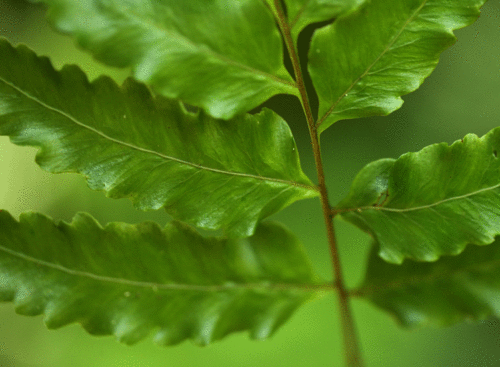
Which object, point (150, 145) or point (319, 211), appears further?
point (319, 211)

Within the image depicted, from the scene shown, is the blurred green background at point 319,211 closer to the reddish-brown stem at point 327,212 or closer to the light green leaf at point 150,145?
the reddish-brown stem at point 327,212

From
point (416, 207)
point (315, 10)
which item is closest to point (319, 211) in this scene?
point (416, 207)

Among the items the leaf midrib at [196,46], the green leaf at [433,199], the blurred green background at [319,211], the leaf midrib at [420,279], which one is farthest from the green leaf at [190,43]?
the blurred green background at [319,211]

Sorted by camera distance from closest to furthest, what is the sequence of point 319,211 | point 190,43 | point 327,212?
point 190,43, point 327,212, point 319,211

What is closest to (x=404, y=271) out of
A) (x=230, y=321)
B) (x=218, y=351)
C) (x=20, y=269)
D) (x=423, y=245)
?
(x=423, y=245)

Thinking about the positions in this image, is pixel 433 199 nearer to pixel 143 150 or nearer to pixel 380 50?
pixel 380 50

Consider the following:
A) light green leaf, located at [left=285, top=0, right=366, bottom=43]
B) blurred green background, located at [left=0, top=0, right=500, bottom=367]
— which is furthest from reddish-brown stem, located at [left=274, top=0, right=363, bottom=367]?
blurred green background, located at [left=0, top=0, right=500, bottom=367]
